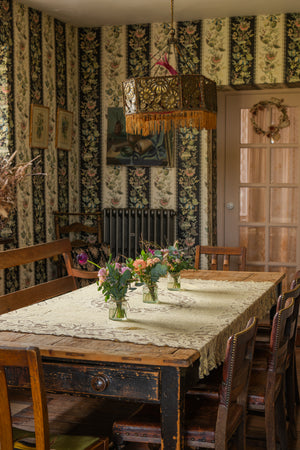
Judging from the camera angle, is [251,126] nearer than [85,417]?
No

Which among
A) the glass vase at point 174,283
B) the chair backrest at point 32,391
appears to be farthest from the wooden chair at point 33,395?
the glass vase at point 174,283

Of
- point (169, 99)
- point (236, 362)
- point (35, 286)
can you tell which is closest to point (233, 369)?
point (236, 362)

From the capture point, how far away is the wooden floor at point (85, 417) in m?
2.40

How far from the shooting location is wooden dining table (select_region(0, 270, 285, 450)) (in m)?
2.08

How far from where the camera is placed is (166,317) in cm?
275

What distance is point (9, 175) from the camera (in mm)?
4656

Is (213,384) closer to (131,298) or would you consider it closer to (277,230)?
(131,298)

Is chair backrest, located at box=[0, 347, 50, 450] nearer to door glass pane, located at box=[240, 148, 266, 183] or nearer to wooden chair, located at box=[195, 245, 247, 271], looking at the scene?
wooden chair, located at box=[195, 245, 247, 271]

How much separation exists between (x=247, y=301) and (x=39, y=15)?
3998mm

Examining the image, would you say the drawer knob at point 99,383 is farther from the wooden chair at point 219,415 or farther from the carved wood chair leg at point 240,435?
the carved wood chair leg at point 240,435

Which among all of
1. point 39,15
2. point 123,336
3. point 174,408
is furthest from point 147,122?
point 39,15

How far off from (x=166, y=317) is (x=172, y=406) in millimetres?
715

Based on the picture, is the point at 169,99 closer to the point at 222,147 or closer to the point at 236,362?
the point at 236,362

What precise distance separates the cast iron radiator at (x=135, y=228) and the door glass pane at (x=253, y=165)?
94 cm
